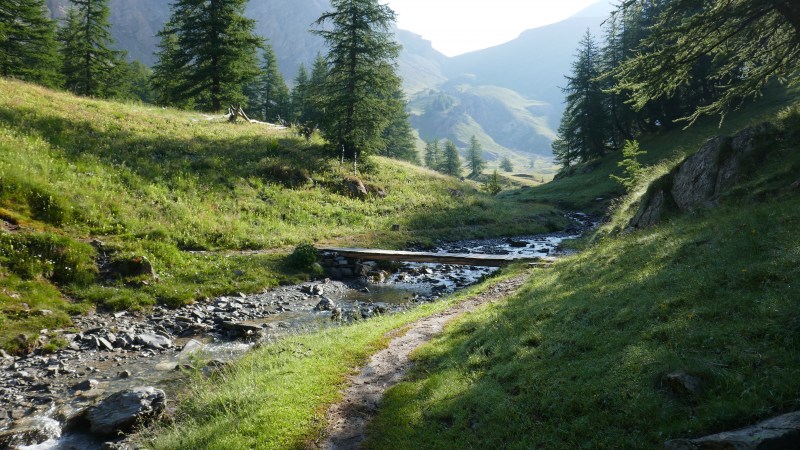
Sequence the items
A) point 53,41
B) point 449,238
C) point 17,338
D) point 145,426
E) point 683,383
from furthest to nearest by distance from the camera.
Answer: point 53,41 → point 449,238 → point 17,338 → point 145,426 → point 683,383

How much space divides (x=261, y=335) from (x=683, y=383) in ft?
40.4

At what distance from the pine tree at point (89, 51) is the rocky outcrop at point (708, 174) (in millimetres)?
56264

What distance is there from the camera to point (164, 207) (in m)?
22.7

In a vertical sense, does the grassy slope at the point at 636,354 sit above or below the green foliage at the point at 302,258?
above

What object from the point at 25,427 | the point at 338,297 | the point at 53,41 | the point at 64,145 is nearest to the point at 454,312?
the point at 338,297

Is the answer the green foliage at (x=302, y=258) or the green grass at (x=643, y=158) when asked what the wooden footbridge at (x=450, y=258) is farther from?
the green grass at (x=643, y=158)

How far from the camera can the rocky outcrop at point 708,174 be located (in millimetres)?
14242

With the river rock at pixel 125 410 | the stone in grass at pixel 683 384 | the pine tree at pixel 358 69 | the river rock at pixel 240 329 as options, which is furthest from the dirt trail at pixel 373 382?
the pine tree at pixel 358 69

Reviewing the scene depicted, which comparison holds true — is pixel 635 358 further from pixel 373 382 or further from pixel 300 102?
pixel 300 102

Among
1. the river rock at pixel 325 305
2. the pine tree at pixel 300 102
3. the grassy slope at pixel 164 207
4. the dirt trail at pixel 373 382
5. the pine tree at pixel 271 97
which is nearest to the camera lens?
the dirt trail at pixel 373 382

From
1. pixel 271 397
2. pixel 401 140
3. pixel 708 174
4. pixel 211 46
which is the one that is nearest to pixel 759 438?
pixel 271 397

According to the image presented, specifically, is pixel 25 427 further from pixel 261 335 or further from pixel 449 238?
pixel 449 238

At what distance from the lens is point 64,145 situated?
23.1 m

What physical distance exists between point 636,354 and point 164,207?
23.4m
